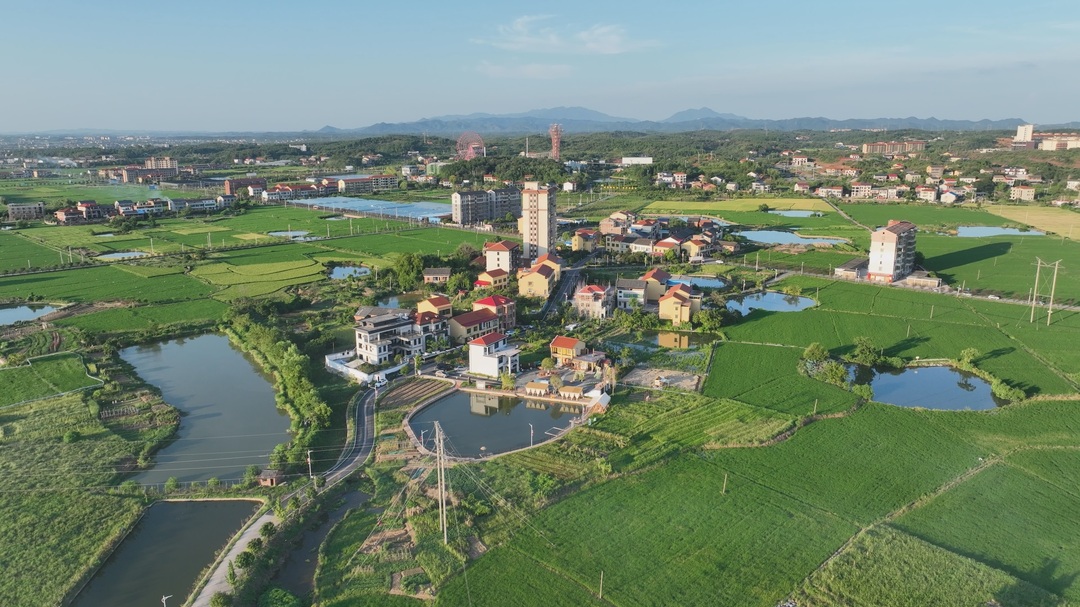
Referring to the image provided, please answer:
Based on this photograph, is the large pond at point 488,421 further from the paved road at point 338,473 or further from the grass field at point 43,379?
the grass field at point 43,379

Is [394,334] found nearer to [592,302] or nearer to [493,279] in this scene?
[592,302]

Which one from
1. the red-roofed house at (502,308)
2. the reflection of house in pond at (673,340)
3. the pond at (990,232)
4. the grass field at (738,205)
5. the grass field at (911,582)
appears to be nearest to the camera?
the grass field at (911,582)

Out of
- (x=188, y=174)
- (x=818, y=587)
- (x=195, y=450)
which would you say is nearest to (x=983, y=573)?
(x=818, y=587)

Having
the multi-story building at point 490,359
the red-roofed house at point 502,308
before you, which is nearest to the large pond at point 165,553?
the multi-story building at point 490,359

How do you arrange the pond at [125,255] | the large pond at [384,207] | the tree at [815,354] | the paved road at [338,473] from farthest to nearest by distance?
the large pond at [384,207], the pond at [125,255], the tree at [815,354], the paved road at [338,473]

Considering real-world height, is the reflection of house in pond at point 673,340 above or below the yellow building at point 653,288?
below

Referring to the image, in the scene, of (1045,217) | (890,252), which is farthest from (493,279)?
(1045,217)
